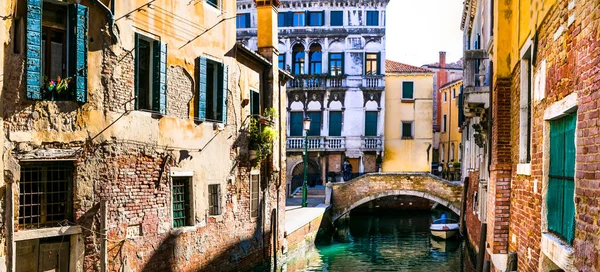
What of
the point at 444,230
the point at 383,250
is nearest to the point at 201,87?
the point at 383,250

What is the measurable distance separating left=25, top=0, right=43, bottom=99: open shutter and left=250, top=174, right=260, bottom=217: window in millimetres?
7044

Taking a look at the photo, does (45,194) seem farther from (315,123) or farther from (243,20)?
(243,20)

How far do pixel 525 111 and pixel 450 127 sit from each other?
108 ft

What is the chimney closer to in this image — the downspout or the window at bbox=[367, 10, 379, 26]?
the downspout

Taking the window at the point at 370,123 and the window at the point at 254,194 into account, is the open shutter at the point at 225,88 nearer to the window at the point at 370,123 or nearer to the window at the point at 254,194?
the window at the point at 254,194

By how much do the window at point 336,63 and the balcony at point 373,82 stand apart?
52.0 inches

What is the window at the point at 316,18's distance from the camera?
31.5 meters

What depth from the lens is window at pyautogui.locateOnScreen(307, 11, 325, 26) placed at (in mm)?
31531

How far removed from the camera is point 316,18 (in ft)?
104

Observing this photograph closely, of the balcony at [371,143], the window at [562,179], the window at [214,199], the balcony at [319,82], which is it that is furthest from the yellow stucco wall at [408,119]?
the window at [562,179]

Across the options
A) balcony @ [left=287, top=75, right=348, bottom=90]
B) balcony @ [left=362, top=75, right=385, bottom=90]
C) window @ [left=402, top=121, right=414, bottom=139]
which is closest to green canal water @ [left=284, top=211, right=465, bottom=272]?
window @ [left=402, top=121, right=414, bottom=139]

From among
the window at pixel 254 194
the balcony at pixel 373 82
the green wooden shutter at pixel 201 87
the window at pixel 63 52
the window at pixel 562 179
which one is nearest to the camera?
the window at pixel 562 179

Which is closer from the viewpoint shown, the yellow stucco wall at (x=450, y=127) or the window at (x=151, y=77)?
the window at (x=151, y=77)

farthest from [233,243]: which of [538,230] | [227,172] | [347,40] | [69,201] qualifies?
[347,40]
